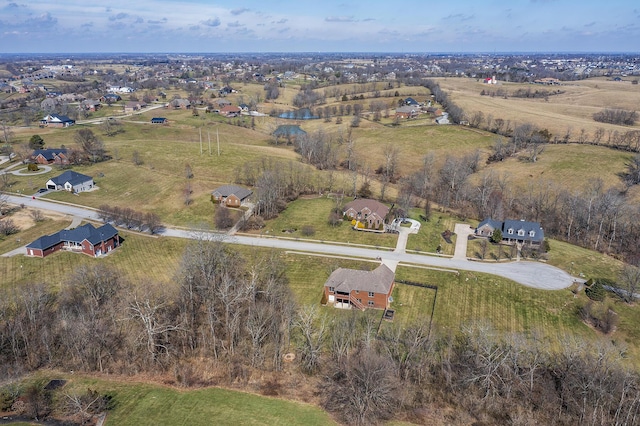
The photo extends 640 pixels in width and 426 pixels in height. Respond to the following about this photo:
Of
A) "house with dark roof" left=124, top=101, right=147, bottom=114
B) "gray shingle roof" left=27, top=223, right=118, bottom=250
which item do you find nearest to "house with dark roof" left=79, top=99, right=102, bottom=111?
"house with dark roof" left=124, top=101, right=147, bottom=114

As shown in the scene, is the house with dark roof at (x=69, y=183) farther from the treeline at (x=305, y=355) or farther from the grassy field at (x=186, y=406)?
the grassy field at (x=186, y=406)

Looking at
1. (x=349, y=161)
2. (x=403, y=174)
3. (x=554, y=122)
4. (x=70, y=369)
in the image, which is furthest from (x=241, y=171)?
(x=554, y=122)

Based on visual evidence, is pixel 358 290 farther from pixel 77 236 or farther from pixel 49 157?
pixel 49 157

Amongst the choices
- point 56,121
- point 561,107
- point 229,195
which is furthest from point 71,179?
point 561,107

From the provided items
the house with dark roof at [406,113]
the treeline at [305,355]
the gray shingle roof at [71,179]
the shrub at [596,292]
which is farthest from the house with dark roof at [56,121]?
the shrub at [596,292]

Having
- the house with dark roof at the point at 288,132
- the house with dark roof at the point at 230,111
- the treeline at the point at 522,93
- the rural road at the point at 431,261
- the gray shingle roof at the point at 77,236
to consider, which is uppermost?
the treeline at the point at 522,93

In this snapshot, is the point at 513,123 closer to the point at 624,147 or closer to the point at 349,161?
the point at 624,147

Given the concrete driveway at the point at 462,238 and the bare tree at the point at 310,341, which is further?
the concrete driveway at the point at 462,238

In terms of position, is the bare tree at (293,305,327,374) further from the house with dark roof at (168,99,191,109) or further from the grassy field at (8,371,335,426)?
the house with dark roof at (168,99,191,109)
